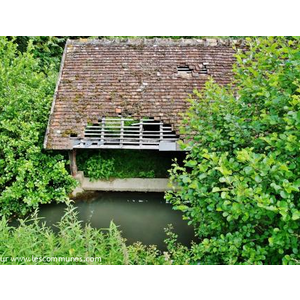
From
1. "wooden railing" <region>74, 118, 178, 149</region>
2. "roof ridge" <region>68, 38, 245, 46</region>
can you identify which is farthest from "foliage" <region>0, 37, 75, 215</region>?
"roof ridge" <region>68, 38, 245, 46</region>

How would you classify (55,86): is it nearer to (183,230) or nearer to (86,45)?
(86,45)

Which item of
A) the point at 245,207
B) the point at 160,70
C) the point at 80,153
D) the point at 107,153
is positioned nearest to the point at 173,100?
the point at 160,70

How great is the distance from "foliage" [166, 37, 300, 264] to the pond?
2.96m

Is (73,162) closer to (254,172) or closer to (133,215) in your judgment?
(133,215)

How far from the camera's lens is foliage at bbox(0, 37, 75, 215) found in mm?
6484

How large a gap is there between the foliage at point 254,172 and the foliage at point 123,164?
3.95 m

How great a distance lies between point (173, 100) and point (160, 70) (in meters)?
0.89

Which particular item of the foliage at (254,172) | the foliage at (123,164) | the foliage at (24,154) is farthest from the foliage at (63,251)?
the foliage at (123,164)

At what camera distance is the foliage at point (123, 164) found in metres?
7.82

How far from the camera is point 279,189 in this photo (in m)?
2.93

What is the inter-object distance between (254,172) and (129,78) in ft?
17.1

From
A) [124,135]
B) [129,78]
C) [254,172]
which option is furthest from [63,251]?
[129,78]

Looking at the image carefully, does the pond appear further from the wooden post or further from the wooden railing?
the wooden railing

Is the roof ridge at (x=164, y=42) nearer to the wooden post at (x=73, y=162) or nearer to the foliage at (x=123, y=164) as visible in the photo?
the foliage at (x=123, y=164)
